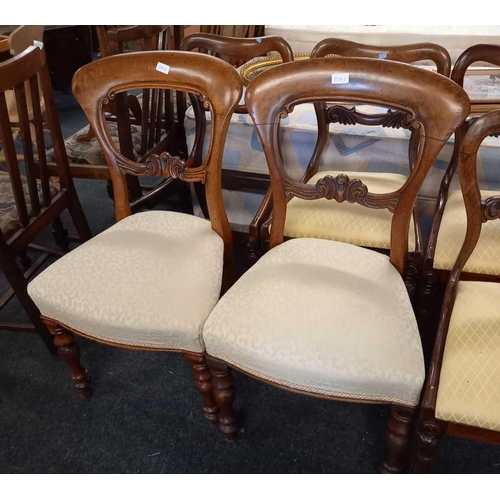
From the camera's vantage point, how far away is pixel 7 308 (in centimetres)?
149

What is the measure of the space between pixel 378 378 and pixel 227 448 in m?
0.51

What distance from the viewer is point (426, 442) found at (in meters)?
0.75

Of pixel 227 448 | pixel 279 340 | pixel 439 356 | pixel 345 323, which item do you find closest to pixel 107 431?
pixel 227 448

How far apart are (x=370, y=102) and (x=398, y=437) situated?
2.13 ft

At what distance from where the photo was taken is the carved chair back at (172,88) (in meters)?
0.90

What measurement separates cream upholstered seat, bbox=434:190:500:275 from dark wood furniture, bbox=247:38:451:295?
0.20 feet

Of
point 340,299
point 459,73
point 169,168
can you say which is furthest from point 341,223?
point 459,73

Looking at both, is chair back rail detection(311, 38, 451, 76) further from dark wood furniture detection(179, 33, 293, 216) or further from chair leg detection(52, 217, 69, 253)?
chair leg detection(52, 217, 69, 253)

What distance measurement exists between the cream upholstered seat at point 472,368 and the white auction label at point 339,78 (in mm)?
498

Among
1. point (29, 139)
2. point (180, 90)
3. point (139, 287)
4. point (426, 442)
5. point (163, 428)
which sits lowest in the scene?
point (163, 428)

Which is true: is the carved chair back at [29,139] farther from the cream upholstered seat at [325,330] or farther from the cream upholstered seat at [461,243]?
the cream upholstered seat at [461,243]

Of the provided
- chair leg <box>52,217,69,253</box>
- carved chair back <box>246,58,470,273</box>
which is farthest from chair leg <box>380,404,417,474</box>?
chair leg <box>52,217,69,253</box>

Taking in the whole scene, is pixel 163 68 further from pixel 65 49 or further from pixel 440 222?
pixel 65 49
